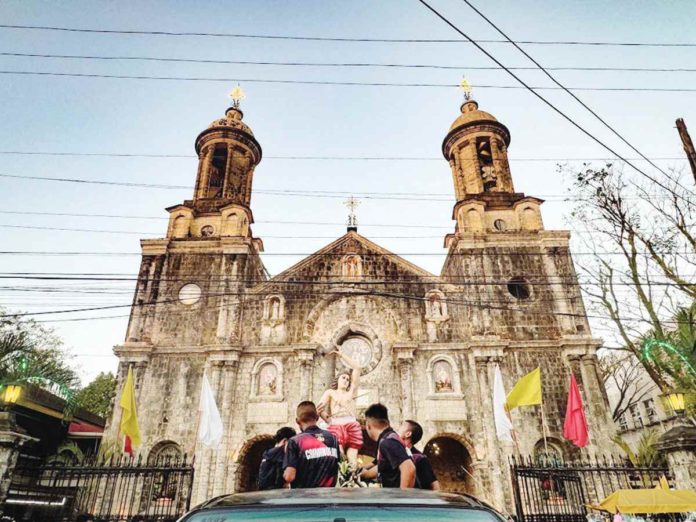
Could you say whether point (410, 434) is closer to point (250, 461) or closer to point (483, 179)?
point (250, 461)

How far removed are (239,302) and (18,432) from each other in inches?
371

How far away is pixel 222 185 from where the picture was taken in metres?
20.7

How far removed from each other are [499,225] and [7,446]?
17532 mm

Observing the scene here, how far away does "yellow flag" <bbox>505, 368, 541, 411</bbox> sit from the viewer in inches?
464

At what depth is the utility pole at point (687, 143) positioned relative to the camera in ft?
29.8

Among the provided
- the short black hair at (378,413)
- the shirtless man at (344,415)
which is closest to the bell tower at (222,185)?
the shirtless man at (344,415)

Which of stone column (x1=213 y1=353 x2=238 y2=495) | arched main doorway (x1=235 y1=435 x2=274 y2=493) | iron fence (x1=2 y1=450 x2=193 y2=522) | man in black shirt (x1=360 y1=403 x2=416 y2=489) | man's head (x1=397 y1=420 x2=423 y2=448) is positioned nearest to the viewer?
man in black shirt (x1=360 y1=403 x2=416 y2=489)

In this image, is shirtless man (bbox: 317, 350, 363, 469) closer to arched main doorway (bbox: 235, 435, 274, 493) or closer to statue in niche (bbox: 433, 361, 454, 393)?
arched main doorway (bbox: 235, 435, 274, 493)

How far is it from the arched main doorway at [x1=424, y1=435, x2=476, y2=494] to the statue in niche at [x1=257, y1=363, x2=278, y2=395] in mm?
Result: 5696

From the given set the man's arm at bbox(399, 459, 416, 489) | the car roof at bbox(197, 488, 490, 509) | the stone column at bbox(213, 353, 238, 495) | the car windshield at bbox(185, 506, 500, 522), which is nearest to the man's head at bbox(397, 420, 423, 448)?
the man's arm at bbox(399, 459, 416, 489)

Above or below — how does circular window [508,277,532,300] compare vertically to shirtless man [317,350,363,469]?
above

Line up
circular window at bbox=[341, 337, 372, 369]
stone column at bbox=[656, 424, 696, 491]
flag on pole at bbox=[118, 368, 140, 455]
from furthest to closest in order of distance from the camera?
circular window at bbox=[341, 337, 372, 369] → flag on pole at bbox=[118, 368, 140, 455] → stone column at bbox=[656, 424, 696, 491]

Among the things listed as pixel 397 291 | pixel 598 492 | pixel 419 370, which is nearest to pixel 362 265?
pixel 397 291

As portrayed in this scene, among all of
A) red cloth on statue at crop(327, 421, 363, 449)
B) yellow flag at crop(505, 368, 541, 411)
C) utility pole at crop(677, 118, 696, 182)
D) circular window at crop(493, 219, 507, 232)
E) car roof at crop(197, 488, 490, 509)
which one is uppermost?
circular window at crop(493, 219, 507, 232)
